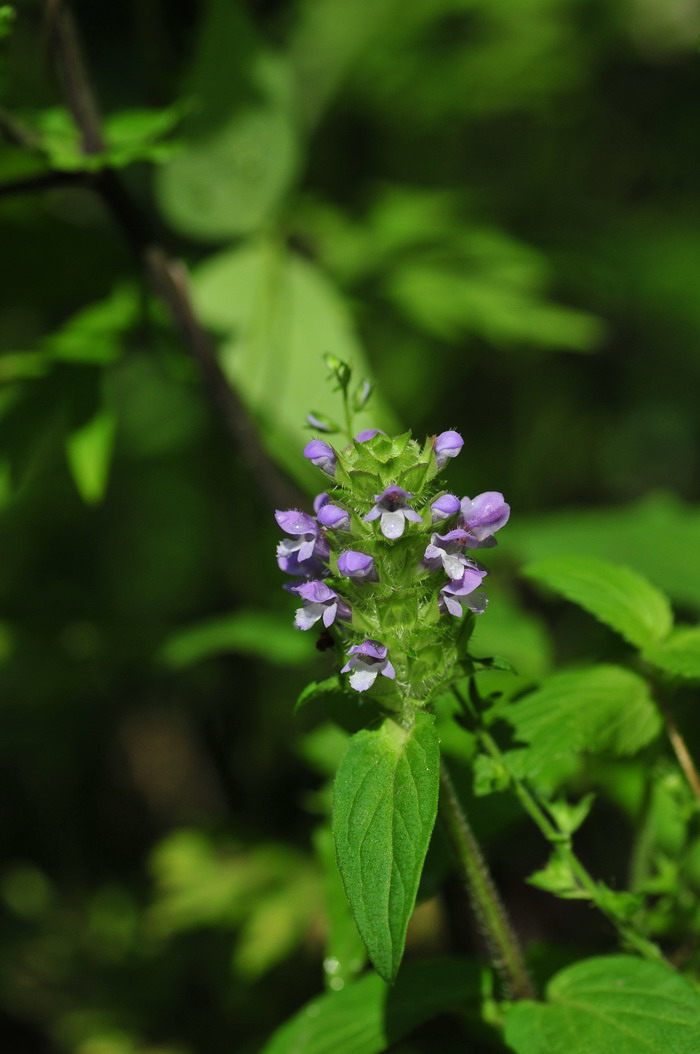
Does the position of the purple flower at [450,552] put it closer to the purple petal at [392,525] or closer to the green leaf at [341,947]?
the purple petal at [392,525]

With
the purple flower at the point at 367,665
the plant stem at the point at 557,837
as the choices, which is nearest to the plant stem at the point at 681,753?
the plant stem at the point at 557,837

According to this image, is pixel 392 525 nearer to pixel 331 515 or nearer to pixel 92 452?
pixel 331 515

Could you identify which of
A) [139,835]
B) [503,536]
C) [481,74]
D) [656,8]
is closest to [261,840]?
[503,536]

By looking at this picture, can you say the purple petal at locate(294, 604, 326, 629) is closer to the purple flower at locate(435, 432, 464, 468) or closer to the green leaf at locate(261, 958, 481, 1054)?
the purple flower at locate(435, 432, 464, 468)

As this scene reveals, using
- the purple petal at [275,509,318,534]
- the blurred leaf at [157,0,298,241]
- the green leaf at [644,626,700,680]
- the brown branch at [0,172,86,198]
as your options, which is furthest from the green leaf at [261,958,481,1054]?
the blurred leaf at [157,0,298,241]

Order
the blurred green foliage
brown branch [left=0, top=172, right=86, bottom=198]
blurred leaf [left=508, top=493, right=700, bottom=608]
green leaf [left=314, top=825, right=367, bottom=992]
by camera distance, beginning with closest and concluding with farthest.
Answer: green leaf [left=314, top=825, right=367, bottom=992]
brown branch [left=0, top=172, right=86, bottom=198]
the blurred green foliage
blurred leaf [left=508, top=493, right=700, bottom=608]

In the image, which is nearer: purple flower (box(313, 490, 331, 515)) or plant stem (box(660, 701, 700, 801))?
purple flower (box(313, 490, 331, 515))

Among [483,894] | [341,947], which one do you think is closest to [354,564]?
[483,894]
